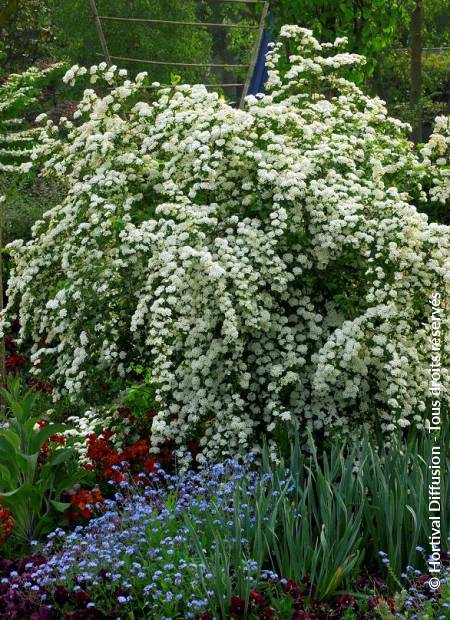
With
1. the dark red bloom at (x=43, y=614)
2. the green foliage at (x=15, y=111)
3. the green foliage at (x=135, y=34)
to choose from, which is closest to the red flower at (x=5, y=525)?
the dark red bloom at (x=43, y=614)

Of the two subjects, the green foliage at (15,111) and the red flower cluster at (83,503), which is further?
the green foliage at (15,111)

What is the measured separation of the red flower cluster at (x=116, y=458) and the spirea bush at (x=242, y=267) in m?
0.18

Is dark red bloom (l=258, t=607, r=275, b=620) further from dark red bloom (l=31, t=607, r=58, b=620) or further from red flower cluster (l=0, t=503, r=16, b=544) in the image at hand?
red flower cluster (l=0, t=503, r=16, b=544)

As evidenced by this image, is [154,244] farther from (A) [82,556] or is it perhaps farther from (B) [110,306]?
(A) [82,556]

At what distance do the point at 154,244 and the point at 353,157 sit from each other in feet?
3.97

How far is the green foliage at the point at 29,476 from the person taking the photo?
4.45m

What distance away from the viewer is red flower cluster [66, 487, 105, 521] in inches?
175

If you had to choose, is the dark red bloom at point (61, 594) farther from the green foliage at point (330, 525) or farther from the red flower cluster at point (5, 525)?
the red flower cluster at point (5, 525)

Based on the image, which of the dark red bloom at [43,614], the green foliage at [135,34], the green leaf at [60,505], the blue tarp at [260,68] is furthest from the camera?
the green foliage at [135,34]

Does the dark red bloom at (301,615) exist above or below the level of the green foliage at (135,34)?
below

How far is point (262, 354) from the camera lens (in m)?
5.05

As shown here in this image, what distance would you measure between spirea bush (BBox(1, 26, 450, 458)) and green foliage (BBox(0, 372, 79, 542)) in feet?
1.60

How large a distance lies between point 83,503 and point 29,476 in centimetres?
28

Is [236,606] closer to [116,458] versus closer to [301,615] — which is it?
[301,615]
